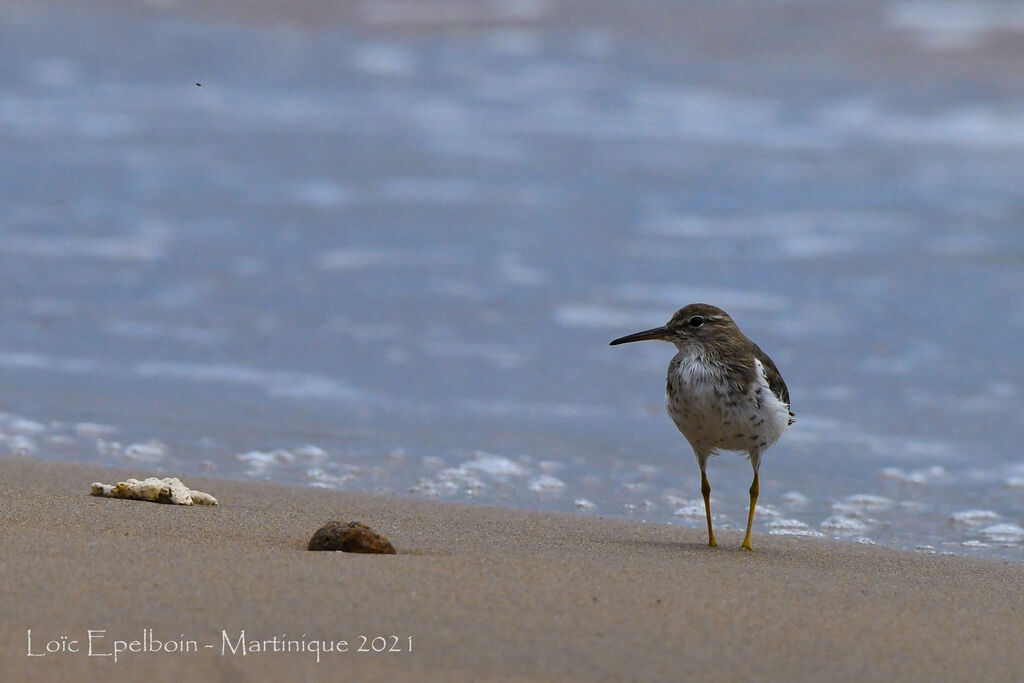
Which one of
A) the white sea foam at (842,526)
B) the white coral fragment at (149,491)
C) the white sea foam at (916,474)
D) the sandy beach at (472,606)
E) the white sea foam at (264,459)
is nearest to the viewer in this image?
the sandy beach at (472,606)

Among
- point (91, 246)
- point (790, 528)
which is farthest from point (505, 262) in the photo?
point (790, 528)

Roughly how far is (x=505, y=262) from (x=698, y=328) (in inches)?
287

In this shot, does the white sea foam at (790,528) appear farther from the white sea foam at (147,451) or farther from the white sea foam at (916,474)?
the white sea foam at (147,451)

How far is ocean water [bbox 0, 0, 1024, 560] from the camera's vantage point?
7848mm

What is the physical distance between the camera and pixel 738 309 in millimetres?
11969

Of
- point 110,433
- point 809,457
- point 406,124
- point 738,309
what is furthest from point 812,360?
point 406,124

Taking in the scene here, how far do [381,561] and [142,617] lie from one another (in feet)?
3.28

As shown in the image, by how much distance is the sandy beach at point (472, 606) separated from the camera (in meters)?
3.59

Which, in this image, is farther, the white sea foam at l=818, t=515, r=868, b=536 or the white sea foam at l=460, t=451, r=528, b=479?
the white sea foam at l=460, t=451, r=528, b=479

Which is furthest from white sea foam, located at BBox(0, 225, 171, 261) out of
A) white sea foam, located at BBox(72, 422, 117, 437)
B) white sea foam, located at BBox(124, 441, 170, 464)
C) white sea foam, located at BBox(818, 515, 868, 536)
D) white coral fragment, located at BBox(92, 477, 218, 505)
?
white sea foam, located at BBox(818, 515, 868, 536)

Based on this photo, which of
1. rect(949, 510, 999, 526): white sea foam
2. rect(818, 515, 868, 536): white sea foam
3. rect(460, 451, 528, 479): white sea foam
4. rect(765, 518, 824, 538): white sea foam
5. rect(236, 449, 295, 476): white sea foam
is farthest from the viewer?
rect(460, 451, 528, 479): white sea foam

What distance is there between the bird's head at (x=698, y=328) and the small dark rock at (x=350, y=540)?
1939mm

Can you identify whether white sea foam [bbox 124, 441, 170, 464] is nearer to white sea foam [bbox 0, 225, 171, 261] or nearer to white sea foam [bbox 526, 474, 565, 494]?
white sea foam [bbox 526, 474, 565, 494]

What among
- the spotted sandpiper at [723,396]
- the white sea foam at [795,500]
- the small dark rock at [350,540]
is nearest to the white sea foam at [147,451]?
the small dark rock at [350,540]
